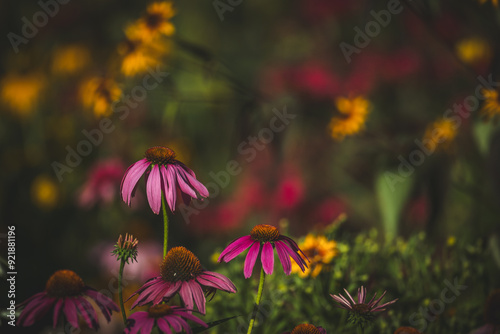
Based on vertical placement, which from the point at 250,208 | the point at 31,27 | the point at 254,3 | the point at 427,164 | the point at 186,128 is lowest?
the point at 427,164

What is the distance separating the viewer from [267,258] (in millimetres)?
549

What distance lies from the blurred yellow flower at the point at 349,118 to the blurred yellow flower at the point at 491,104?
292mm

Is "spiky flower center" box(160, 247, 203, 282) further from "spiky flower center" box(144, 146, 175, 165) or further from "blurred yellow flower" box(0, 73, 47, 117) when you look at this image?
"blurred yellow flower" box(0, 73, 47, 117)

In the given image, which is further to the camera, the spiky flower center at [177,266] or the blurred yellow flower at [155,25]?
the blurred yellow flower at [155,25]

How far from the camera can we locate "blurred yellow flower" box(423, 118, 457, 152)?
1077 millimetres

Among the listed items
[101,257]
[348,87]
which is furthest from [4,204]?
[348,87]

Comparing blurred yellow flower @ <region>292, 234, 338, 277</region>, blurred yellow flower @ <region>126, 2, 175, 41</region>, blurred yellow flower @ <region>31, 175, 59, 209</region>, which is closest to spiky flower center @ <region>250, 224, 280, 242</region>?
blurred yellow flower @ <region>292, 234, 338, 277</region>

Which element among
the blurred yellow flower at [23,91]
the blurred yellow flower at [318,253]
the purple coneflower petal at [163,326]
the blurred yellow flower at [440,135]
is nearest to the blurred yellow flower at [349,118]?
the blurred yellow flower at [440,135]

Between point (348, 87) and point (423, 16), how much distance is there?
2.66ft

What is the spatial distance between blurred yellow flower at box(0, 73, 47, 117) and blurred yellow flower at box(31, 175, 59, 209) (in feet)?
1.10

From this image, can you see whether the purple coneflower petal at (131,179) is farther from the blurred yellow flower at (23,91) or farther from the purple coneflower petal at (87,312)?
the blurred yellow flower at (23,91)

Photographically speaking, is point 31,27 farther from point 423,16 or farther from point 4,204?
point 423,16

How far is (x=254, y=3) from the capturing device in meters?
2.33

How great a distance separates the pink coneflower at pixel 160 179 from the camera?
562 millimetres
